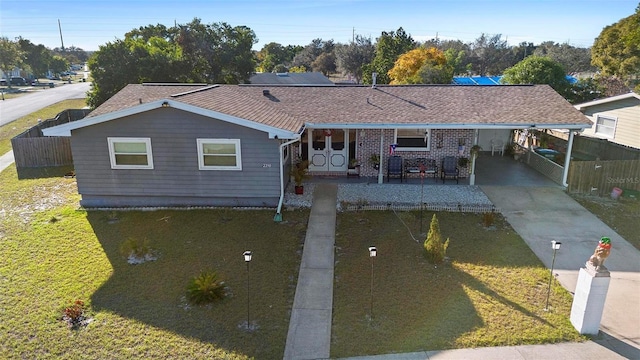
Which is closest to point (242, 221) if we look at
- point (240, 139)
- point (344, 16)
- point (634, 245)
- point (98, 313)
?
point (240, 139)

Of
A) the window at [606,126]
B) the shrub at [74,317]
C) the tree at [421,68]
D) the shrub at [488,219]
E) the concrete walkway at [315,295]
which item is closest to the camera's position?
the concrete walkway at [315,295]

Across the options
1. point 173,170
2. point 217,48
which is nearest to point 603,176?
point 173,170

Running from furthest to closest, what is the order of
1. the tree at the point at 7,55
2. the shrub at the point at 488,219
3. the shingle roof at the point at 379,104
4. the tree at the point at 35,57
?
the tree at the point at 35,57 < the tree at the point at 7,55 < the shingle roof at the point at 379,104 < the shrub at the point at 488,219

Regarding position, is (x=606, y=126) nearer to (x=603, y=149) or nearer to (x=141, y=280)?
(x=603, y=149)

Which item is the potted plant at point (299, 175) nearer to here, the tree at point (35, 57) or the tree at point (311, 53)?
the tree at point (311, 53)

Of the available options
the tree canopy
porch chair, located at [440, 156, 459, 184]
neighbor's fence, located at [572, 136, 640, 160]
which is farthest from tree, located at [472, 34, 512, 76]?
porch chair, located at [440, 156, 459, 184]

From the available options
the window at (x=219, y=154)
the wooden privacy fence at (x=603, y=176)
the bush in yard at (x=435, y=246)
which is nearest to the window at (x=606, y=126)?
the wooden privacy fence at (x=603, y=176)
